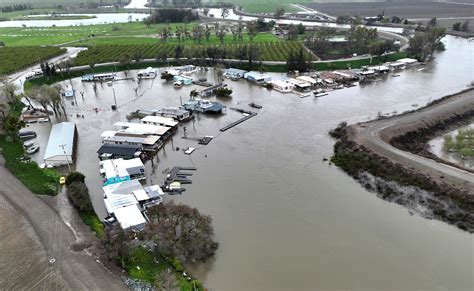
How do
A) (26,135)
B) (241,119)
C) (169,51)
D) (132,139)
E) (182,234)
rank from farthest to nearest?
(169,51), (241,119), (26,135), (132,139), (182,234)

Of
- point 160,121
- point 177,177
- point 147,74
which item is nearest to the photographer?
point 177,177

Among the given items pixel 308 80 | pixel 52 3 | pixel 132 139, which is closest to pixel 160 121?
pixel 132 139

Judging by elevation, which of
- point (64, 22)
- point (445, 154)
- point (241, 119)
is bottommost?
point (445, 154)

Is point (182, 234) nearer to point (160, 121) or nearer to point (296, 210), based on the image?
point (296, 210)

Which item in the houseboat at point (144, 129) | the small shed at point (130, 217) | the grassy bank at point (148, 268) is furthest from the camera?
the houseboat at point (144, 129)

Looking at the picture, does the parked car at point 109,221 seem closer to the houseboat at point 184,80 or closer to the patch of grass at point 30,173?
the patch of grass at point 30,173

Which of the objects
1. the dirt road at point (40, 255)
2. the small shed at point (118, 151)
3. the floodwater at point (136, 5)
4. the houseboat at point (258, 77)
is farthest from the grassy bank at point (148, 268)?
the floodwater at point (136, 5)

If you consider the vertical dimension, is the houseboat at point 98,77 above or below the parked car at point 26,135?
above
